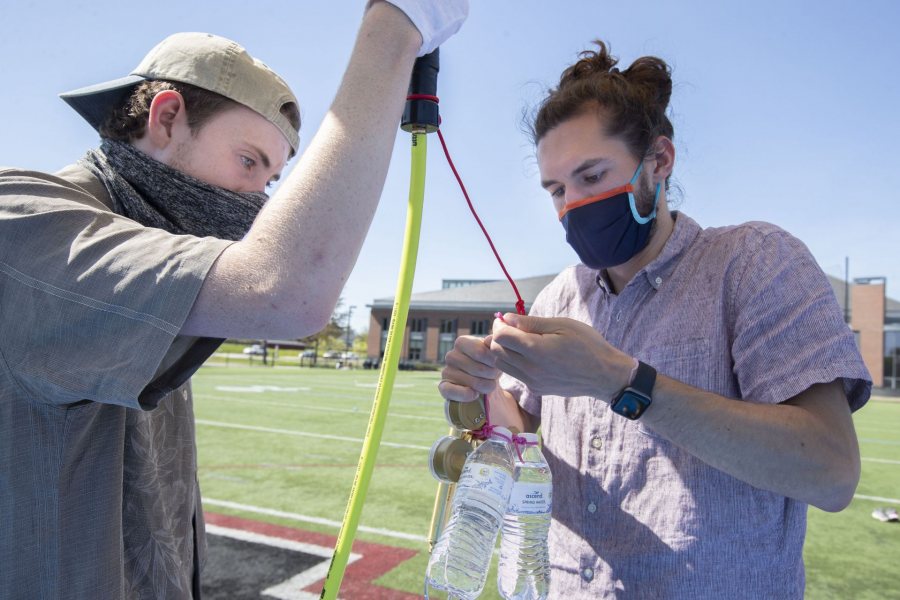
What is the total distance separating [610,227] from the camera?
2.17m

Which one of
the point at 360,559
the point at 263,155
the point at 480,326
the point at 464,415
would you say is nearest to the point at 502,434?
the point at 464,415

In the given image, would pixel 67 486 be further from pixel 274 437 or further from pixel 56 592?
pixel 274 437

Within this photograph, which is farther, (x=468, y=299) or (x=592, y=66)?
(x=468, y=299)

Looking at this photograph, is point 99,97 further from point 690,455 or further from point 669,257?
point 690,455

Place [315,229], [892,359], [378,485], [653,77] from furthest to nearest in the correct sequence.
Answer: [892,359] → [378,485] → [653,77] → [315,229]

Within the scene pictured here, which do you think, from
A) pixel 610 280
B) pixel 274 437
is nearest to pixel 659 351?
pixel 610 280

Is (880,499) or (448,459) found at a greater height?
(448,459)

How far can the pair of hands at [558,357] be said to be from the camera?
153 centimetres

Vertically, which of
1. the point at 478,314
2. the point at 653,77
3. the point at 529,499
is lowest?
the point at 529,499

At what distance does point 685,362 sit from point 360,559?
3691mm

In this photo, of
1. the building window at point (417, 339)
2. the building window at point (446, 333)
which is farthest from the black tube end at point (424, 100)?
the building window at point (417, 339)

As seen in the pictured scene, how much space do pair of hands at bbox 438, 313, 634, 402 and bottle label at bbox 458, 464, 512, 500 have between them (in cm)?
27

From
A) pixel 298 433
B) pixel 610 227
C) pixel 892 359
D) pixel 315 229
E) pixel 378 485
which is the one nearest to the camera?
pixel 315 229

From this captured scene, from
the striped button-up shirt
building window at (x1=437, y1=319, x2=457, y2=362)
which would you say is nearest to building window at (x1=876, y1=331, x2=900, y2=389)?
building window at (x1=437, y1=319, x2=457, y2=362)
